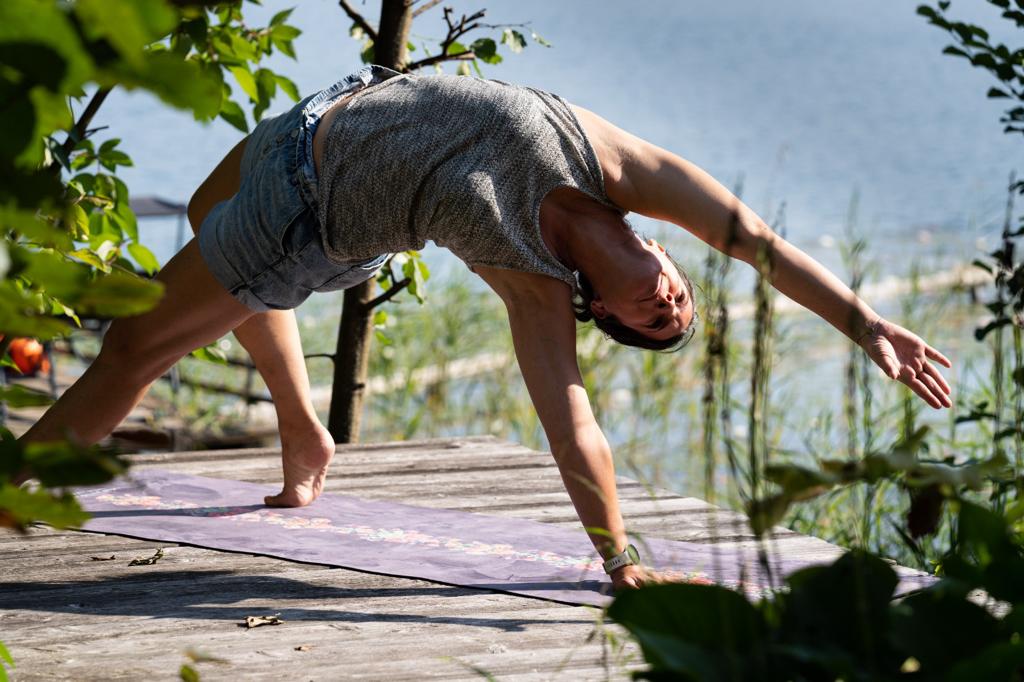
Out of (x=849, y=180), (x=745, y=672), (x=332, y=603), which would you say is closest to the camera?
(x=745, y=672)

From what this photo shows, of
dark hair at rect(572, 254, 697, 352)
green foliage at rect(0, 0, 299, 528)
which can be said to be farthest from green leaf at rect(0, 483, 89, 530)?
dark hair at rect(572, 254, 697, 352)

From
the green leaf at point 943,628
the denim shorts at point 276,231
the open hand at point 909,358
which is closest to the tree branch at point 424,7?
the denim shorts at point 276,231

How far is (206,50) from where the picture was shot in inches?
127

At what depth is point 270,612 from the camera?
2.36 m

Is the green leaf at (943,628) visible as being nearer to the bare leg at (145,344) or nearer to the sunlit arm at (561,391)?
the sunlit arm at (561,391)

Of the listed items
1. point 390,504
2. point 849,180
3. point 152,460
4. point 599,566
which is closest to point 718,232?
point 599,566

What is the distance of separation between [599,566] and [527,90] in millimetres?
1016

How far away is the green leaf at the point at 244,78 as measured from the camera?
3262 millimetres

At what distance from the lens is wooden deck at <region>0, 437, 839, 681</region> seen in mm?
2051

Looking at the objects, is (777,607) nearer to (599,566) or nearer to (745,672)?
(745,672)

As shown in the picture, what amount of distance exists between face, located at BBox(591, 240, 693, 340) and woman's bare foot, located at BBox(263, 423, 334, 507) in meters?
0.80

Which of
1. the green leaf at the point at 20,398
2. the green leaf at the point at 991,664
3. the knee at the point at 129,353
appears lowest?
the green leaf at the point at 991,664

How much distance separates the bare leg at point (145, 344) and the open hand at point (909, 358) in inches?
49.9

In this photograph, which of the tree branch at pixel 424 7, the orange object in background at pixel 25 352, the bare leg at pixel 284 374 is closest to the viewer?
the bare leg at pixel 284 374
